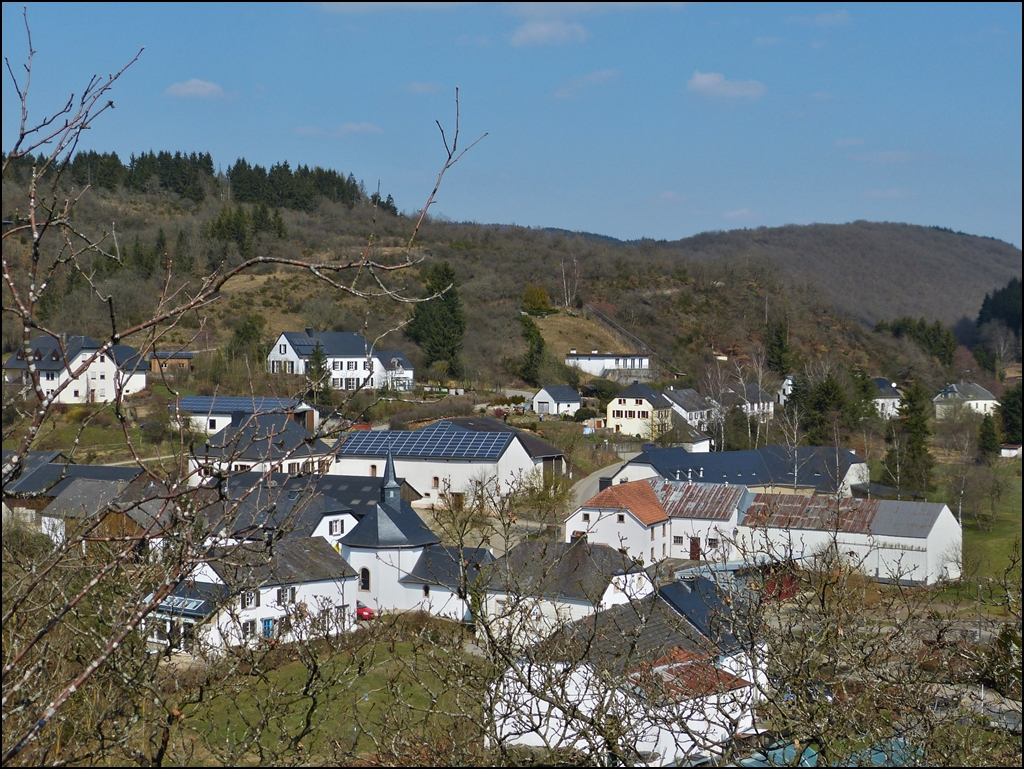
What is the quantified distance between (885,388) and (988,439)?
6181 mm

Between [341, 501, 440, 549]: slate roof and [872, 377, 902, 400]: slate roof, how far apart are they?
2243cm

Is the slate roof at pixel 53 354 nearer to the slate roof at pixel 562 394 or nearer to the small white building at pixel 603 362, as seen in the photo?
the slate roof at pixel 562 394

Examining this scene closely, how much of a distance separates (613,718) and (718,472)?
25454mm

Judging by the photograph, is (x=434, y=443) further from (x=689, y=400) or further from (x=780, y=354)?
(x=780, y=354)

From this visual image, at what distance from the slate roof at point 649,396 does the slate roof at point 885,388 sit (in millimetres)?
8496

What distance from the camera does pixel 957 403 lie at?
34.5 meters

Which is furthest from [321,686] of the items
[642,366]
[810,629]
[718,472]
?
[642,366]

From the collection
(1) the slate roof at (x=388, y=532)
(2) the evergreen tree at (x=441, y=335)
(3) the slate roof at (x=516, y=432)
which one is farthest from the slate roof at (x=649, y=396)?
(1) the slate roof at (x=388, y=532)

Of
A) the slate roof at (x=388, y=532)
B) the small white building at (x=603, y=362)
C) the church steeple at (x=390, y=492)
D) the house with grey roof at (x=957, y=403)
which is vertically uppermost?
the small white building at (x=603, y=362)

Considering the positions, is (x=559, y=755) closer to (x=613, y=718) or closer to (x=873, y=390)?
(x=613, y=718)

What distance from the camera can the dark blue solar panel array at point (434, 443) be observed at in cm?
3073

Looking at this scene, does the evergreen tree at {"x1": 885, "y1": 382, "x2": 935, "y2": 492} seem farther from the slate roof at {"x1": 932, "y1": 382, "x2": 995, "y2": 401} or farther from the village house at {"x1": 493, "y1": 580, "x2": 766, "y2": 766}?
the village house at {"x1": 493, "y1": 580, "x2": 766, "y2": 766}

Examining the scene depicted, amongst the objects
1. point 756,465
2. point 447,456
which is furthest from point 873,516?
point 447,456

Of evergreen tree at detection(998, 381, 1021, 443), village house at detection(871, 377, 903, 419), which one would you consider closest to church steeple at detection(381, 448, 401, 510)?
evergreen tree at detection(998, 381, 1021, 443)
